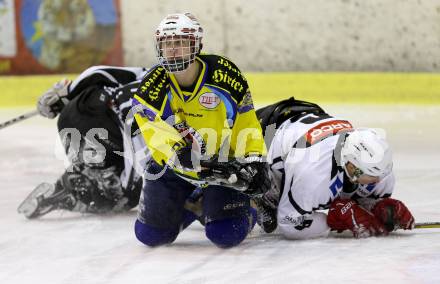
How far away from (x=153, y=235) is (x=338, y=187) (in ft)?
2.29

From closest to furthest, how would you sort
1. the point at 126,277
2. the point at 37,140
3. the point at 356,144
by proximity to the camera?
the point at 126,277 → the point at 356,144 → the point at 37,140

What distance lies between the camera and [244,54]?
6906 millimetres

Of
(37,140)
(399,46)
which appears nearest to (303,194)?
(37,140)

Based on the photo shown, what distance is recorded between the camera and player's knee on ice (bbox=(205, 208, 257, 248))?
125 inches

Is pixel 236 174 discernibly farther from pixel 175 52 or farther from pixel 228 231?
pixel 175 52

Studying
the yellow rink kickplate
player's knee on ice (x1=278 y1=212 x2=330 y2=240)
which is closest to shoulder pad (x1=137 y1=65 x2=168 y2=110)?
player's knee on ice (x1=278 y1=212 x2=330 y2=240)

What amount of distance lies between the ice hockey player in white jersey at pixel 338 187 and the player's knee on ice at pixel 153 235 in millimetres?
409

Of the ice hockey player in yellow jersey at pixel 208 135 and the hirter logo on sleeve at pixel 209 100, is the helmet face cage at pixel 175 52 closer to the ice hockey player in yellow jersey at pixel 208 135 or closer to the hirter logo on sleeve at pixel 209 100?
the ice hockey player in yellow jersey at pixel 208 135

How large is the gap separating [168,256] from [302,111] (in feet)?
2.81

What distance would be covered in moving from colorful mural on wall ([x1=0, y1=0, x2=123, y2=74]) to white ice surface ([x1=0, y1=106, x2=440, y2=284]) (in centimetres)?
298

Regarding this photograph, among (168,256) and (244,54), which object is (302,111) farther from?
(244,54)

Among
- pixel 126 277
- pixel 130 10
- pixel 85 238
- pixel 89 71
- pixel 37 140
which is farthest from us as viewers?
pixel 130 10

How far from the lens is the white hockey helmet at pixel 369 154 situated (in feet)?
10.1

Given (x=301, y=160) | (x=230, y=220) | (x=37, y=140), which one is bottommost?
(x=37, y=140)
